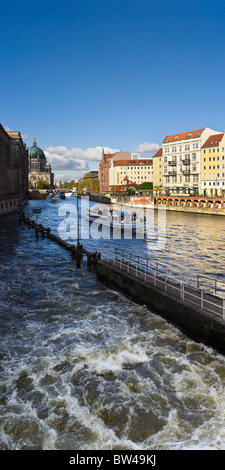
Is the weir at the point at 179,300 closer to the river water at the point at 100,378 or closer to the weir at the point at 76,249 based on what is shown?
the river water at the point at 100,378

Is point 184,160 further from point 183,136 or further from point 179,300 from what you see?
point 179,300

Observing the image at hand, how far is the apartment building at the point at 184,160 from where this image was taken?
108 m

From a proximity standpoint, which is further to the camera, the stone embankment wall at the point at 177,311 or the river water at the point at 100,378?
the stone embankment wall at the point at 177,311

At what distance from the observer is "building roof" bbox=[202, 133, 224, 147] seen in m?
101

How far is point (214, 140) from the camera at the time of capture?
10312 centimetres

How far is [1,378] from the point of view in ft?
40.4

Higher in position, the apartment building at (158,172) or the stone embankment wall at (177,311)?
the apartment building at (158,172)

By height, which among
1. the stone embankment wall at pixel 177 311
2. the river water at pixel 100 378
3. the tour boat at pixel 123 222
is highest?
the tour boat at pixel 123 222

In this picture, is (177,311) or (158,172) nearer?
(177,311)

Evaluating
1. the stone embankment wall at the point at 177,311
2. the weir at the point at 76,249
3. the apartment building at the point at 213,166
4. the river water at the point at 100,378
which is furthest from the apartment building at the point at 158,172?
the river water at the point at 100,378

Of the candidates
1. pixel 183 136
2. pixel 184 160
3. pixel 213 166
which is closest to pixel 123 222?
pixel 213 166

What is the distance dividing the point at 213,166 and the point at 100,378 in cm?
10089

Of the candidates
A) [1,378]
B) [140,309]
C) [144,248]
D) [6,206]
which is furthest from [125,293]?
[6,206]
